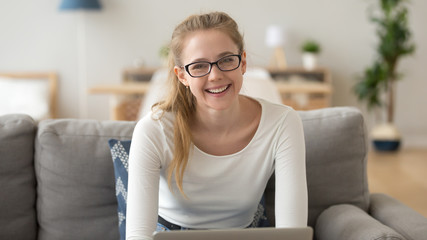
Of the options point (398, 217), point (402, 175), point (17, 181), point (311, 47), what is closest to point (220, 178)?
point (398, 217)

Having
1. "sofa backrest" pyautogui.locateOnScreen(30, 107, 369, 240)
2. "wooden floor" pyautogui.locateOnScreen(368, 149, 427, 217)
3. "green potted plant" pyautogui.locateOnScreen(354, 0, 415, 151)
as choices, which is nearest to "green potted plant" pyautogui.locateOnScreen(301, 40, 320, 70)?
"green potted plant" pyautogui.locateOnScreen(354, 0, 415, 151)

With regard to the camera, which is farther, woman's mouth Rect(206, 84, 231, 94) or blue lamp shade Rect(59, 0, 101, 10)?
blue lamp shade Rect(59, 0, 101, 10)

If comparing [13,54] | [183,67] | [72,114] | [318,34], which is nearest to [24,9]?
[13,54]

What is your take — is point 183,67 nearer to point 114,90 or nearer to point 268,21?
point 114,90

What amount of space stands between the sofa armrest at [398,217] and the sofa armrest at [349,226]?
0.08 meters

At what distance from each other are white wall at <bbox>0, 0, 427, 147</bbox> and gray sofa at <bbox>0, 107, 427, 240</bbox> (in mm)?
3959

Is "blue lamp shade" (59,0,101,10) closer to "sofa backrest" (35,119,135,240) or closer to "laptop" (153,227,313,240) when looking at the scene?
"sofa backrest" (35,119,135,240)

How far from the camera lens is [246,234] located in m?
1.32

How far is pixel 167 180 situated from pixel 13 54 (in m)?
4.85

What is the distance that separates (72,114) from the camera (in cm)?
622

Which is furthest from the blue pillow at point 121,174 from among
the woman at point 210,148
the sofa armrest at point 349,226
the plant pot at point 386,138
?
the plant pot at point 386,138

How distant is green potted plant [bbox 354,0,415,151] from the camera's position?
5.56 m

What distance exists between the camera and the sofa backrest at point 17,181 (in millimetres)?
2006

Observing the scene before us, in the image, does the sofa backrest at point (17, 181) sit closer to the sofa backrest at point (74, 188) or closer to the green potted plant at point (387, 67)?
the sofa backrest at point (74, 188)
